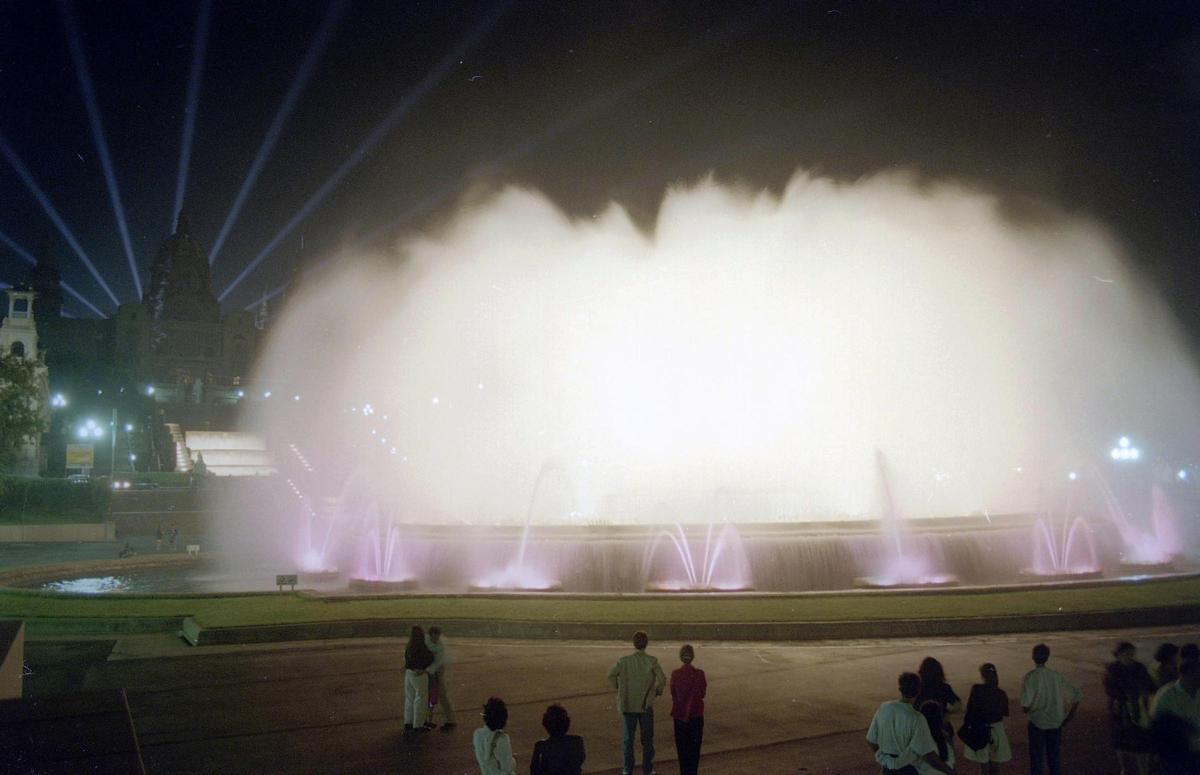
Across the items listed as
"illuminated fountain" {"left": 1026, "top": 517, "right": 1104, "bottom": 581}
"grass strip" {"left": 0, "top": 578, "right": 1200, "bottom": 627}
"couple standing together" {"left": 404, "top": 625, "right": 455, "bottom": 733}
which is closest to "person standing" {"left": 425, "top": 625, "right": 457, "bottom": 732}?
"couple standing together" {"left": 404, "top": 625, "right": 455, "bottom": 733}

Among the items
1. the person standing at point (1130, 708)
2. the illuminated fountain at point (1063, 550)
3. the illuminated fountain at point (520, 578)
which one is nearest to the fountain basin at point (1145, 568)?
the illuminated fountain at point (1063, 550)

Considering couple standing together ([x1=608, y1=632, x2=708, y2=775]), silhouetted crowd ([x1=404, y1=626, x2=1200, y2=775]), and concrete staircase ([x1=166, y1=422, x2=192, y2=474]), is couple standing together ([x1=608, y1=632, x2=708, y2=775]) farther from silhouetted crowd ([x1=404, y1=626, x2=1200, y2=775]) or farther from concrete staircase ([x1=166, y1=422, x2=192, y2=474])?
concrete staircase ([x1=166, y1=422, x2=192, y2=474])

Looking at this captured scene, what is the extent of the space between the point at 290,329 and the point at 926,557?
365 ft

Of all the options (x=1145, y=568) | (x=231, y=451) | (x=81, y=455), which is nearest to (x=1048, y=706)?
(x=1145, y=568)

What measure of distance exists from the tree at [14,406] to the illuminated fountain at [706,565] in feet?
131

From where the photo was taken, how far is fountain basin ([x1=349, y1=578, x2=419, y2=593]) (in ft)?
66.8

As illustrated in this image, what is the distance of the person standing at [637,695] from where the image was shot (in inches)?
282

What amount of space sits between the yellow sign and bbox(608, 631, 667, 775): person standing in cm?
5066

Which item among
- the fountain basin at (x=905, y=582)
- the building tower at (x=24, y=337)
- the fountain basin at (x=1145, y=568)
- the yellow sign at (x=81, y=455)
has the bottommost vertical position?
the fountain basin at (x=905, y=582)

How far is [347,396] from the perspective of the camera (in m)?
106

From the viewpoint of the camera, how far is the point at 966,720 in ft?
20.1

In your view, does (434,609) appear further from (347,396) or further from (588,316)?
(347,396)

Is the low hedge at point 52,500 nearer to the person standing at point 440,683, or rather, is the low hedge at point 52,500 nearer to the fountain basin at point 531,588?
the fountain basin at point 531,588

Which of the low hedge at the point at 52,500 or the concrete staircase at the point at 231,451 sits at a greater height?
the concrete staircase at the point at 231,451
